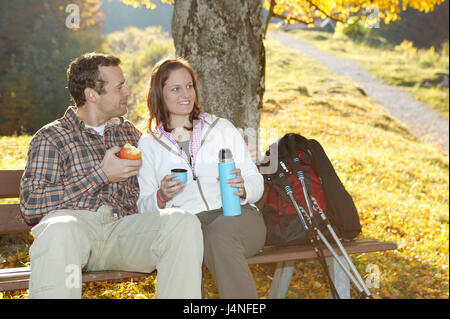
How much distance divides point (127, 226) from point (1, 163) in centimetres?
415

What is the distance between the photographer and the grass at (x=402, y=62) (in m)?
24.4

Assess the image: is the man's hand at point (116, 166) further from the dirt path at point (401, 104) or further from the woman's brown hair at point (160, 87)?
the dirt path at point (401, 104)

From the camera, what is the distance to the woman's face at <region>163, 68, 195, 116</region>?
3473mm

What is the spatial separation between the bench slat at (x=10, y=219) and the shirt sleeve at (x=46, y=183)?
1.74ft

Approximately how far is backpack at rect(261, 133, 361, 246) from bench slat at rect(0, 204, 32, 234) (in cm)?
169

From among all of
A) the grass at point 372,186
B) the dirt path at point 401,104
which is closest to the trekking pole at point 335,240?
the grass at point 372,186

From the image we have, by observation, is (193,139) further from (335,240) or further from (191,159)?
(335,240)

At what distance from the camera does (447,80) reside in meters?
26.5

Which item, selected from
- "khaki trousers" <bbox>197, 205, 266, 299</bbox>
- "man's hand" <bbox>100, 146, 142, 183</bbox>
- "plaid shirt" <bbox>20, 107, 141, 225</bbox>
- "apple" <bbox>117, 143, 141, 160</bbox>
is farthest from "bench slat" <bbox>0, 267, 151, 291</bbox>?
"apple" <bbox>117, 143, 141, 160</bbox>

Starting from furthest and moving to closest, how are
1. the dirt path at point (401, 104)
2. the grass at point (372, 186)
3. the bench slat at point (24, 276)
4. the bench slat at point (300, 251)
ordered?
the dirt path at point (401, 104), the grass at point (372, 186), the bench slat at point (300, 251), the bench slat at point (24, 276)

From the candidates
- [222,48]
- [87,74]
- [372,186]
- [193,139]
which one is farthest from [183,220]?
[372,186]

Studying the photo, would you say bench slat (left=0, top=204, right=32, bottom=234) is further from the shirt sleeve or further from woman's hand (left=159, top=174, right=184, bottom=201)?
woman's hand (left=159, top=174, right=184, bottom=201)

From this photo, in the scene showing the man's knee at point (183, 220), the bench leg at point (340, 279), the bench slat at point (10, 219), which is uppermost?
the man's knee at point (183, 220)

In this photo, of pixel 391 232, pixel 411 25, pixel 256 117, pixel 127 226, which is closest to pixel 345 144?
pixel 391 232
